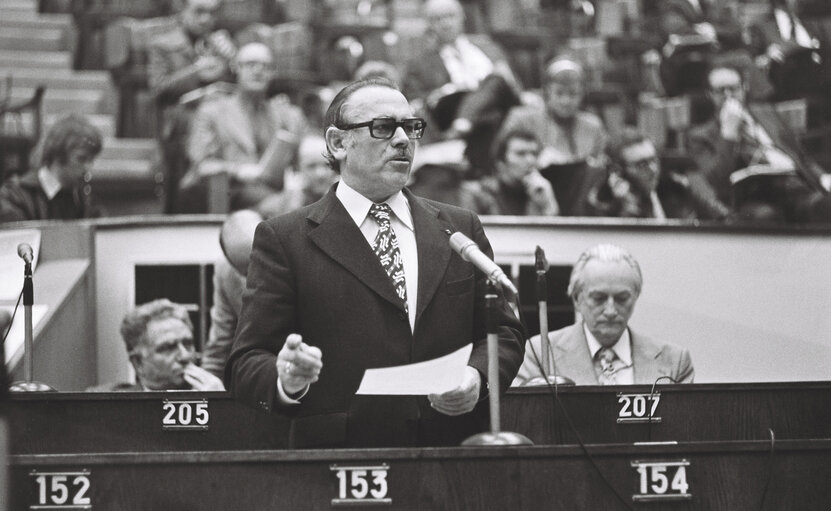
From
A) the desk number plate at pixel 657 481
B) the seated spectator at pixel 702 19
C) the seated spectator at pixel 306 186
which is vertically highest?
the seated spectator at pixel 702 19

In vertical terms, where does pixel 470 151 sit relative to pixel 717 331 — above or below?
above

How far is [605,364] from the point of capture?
3.81 meters

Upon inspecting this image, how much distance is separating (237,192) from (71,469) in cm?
357

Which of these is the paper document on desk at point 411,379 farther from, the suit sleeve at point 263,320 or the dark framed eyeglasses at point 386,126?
the dark framed eyeglasses at point 386,126

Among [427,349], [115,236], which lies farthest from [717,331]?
[427,349]

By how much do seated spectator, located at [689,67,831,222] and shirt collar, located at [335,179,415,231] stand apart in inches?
134

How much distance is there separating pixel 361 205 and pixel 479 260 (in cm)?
40

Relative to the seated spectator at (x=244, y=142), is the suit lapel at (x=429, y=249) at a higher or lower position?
lower

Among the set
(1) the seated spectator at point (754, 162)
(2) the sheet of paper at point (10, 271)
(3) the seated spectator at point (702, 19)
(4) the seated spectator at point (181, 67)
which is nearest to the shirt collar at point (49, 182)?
(2) the sheet of paper at point (10, 271)

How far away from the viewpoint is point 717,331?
534cm

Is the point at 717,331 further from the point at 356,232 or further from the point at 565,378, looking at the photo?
the point at 356,232

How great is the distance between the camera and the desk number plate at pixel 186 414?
128 inches

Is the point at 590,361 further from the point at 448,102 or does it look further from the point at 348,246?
the point at 448,102

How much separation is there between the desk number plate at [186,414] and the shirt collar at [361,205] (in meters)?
0.85
